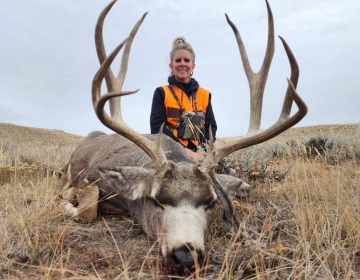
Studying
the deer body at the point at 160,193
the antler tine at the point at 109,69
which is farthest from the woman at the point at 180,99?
the antler tine at the point at 109,69

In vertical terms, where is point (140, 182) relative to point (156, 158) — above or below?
below

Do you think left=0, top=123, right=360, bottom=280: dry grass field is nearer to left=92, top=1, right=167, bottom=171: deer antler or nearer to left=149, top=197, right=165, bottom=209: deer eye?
left=149, top=197, right=165, bottom=209: deer eye

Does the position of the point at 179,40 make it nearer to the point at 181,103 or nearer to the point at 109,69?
the point at 181,103

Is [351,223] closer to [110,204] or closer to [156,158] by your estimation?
[156,158]

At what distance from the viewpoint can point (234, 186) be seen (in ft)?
13.1

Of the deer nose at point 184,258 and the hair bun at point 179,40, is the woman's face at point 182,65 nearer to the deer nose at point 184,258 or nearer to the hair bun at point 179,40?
the hair bun at point 179,40

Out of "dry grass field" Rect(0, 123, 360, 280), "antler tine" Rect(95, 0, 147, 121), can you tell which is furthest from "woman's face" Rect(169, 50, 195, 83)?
→ "dry grass field" Rect(0, 123, 360, 280)

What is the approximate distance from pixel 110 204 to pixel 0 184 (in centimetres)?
274

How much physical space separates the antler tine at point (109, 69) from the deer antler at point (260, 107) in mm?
1267

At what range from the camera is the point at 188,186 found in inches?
128

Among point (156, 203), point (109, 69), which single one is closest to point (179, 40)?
point (109, 69)

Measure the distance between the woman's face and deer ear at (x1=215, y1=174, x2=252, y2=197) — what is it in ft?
10.3

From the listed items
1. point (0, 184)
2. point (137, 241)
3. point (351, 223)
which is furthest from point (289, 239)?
point (0, 184)

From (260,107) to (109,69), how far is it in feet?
6.02
